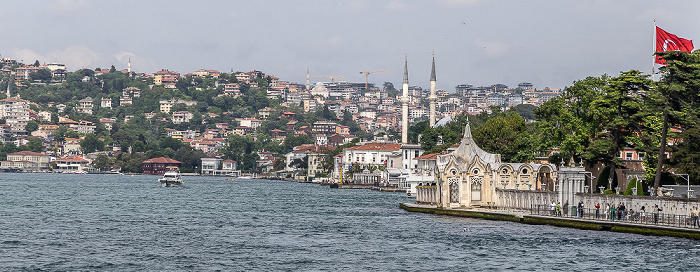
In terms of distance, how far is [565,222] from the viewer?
50625mm

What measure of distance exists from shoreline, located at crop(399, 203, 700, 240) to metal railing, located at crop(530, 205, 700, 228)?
87 cm

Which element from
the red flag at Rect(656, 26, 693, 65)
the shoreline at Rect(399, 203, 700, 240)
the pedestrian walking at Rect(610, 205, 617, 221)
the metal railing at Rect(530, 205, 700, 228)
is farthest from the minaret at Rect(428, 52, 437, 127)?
the pedestrian walking at Rect(610, 205, 617, 221)

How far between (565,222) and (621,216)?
2831mm

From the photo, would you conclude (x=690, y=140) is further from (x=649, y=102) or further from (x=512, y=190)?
(x=512, y=190)

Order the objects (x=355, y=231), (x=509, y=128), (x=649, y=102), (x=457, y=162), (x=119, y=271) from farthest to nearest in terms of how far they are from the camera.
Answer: (x=509, y=128) < (x=457, y=162) < (x=649, y=102) < (x=355, y=231) < (x=119, y=271)

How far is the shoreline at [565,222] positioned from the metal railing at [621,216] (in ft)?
2.85

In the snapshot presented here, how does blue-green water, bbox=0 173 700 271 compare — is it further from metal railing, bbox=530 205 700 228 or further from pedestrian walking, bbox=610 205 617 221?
pedestrian walking, bbox=610 205 617 221

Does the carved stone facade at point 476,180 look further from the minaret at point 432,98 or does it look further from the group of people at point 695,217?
the minaret at point 432,98

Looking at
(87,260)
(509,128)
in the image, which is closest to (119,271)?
(87,260)

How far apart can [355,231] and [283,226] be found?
5.22 m

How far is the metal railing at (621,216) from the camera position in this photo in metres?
45.7

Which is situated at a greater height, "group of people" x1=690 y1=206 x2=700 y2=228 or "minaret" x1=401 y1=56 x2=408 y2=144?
"minaret" x1=401 y1=56 x2=408 y2=144

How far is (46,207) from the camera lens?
72.9 meters

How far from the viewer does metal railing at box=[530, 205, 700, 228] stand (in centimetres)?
4566
